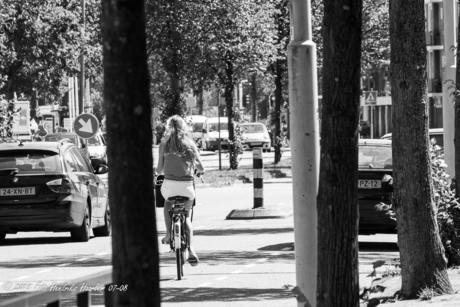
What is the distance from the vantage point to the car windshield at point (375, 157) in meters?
16.2

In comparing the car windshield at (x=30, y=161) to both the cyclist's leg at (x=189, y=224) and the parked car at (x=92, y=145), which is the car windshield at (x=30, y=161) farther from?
the parked car at (x=92, y=145)

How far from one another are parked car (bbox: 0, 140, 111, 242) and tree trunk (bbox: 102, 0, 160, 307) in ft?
41.5

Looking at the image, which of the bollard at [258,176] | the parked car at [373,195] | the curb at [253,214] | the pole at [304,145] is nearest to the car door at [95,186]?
the curb at [253,214]

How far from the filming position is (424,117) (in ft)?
31.9

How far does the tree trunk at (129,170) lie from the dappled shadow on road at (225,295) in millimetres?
6034

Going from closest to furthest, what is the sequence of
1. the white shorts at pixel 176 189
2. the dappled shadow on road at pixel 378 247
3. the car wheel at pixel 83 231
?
the white shorts at pixel 176 189
the dappled shadow on road at pixel 378 247
the car wheel at pixel 83 231

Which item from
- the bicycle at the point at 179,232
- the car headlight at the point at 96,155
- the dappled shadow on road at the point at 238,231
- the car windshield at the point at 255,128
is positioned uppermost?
the car windshield at the point at 255,128

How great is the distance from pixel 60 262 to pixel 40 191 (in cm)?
290

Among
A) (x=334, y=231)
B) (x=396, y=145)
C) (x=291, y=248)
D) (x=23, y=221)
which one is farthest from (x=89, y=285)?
(x=23, y=221)

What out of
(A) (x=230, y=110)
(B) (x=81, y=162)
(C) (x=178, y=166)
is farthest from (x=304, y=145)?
(A) (x=230, y=110)

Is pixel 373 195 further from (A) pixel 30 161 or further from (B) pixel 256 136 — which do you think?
(B) pixel 256 136

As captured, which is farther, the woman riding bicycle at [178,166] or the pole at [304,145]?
the woman riding bicycle at [178,166]

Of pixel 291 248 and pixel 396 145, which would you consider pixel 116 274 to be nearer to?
pixel 396 145

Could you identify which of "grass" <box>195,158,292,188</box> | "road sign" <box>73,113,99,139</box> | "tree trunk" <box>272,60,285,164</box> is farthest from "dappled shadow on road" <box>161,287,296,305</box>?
"tree trunk" <box>272,60,285,164</box>
